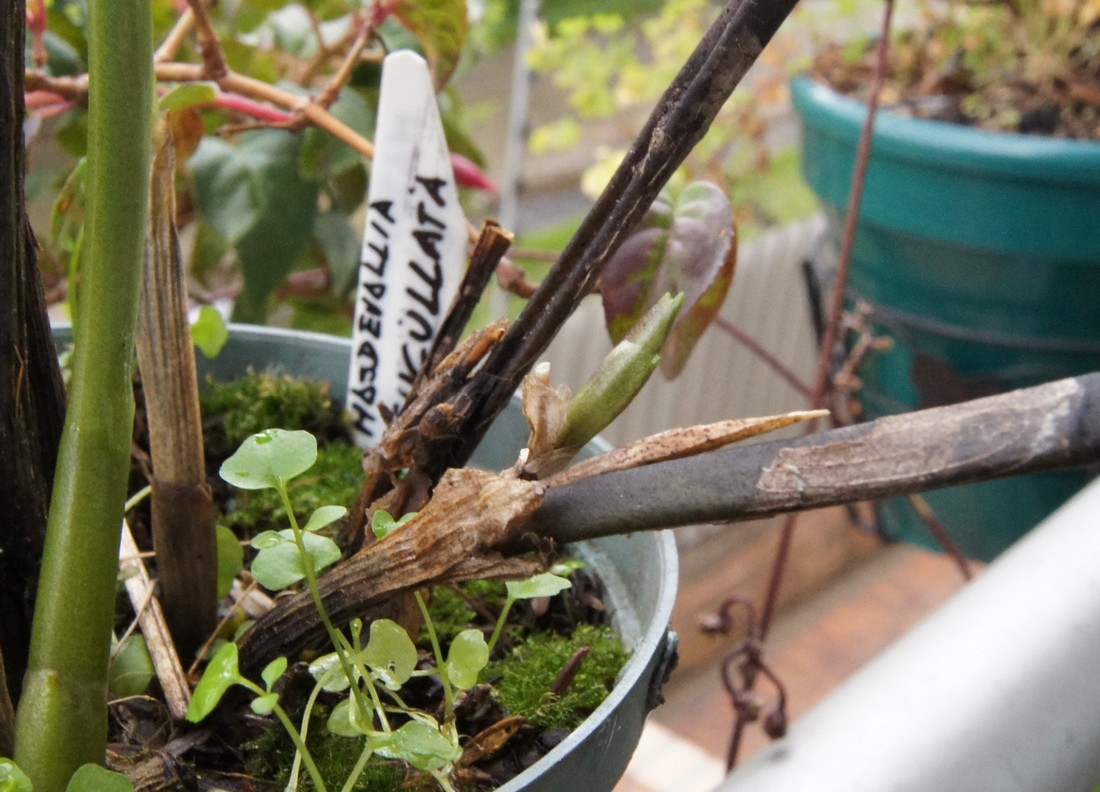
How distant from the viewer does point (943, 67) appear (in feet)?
3.20

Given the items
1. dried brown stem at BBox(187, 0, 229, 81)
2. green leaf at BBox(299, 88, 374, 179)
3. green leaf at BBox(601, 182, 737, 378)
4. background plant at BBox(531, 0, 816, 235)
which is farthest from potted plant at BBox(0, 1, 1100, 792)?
background plant at BBox(531, 0, 816, 235)

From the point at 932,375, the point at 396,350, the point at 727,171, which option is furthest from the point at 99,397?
the point at 727,171

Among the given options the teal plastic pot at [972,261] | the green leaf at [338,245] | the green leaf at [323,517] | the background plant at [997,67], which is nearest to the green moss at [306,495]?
the green leaf at [323,517]

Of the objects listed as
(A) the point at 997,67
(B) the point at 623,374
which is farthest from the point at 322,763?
(A) the point at 997,67

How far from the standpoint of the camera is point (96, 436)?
23cm

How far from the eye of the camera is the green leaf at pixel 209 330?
1.36ft

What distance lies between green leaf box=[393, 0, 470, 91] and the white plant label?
20 cm

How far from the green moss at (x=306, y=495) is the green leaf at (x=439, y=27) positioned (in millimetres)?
251

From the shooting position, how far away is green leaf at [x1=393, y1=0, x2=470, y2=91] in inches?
22.3

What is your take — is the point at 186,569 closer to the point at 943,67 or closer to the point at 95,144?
the point at 95,144

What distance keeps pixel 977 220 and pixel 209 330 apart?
0.58 metres

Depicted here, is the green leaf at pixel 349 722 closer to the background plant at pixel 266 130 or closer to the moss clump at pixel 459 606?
the moss clump at pixel 459 606

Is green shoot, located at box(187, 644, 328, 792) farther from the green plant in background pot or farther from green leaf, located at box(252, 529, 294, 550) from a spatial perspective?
the green plant in background pot

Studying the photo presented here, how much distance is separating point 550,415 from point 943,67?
88 centimetres
